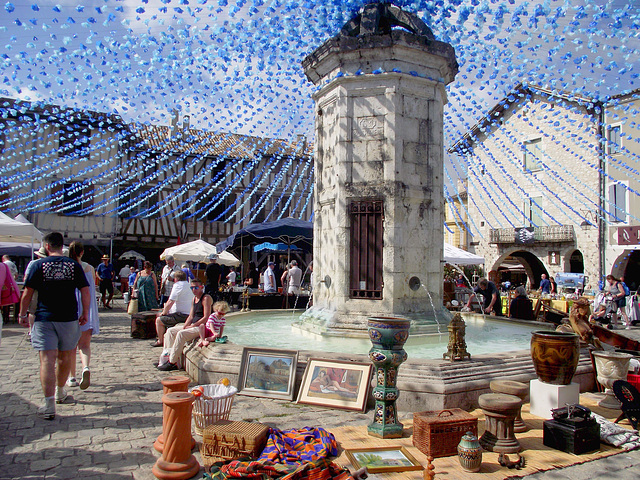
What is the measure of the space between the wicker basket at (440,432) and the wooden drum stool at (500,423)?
15cm

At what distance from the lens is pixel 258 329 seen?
30.9 ft

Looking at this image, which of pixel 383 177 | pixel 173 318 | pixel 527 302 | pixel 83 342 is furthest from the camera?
pixel 527 302

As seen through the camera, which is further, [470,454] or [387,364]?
[387,364]

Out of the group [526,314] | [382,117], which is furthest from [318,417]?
[526,314]

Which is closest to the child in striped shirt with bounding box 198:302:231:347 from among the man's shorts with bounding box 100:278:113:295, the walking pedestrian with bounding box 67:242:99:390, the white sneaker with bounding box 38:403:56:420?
the walking pedestrian with bounding box 67:242:99:390

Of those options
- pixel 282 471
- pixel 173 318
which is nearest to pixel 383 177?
pixel 173 318

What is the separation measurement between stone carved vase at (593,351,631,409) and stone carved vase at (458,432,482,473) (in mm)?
2690

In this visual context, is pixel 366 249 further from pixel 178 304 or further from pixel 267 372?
pixel 178 304

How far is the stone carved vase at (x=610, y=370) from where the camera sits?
5.58 metres

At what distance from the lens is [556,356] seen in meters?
4.89

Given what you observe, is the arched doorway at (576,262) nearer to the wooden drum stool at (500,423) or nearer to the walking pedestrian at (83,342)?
the wooden drum stool at (500,423)

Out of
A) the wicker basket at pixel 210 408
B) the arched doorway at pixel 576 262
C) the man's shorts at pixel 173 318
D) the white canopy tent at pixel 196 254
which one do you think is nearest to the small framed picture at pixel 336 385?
the wicker basket at pixel 210 408

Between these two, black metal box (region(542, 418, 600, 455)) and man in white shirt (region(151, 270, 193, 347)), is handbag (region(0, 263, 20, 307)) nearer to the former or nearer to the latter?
man in white shirt (region(151, 270, 193, 347))

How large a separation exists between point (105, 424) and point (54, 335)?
3.98 feet
